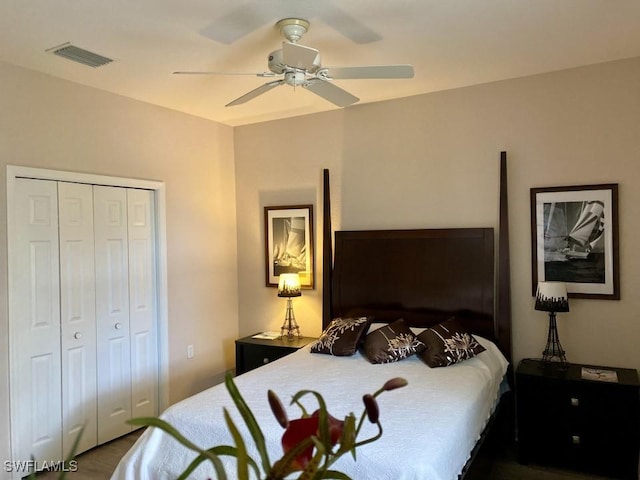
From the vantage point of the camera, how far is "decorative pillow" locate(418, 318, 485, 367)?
3143 mm

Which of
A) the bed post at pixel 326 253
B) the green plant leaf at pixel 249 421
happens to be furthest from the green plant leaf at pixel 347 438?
the bed post at pixel 326 253

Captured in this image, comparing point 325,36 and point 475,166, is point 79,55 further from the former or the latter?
point 475,166

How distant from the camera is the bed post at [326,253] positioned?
4254 mm

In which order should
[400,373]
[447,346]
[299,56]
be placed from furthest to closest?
[447,346] → [400,373] → [299,56]

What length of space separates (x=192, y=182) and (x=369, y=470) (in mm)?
3252

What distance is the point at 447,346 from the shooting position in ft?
10.5

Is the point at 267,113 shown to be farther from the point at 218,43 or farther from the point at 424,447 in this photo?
the point at 424,447

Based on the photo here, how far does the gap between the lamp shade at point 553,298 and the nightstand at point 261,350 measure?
1.89m

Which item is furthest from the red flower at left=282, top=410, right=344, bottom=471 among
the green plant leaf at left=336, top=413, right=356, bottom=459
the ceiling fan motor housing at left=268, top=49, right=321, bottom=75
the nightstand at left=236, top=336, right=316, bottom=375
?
the nightstand at left=236, top=336, right=316, bottom=375

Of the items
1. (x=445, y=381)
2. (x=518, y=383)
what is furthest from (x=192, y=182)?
(x=518, y=383)

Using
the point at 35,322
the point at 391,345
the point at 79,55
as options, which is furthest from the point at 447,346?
the point at 79,55

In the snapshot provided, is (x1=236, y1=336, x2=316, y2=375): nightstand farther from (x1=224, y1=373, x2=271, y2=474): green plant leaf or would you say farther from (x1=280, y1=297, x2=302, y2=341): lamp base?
(x1=224, y1=373, x2=271, y2=474): green plant leaf

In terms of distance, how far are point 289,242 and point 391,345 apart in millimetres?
1679

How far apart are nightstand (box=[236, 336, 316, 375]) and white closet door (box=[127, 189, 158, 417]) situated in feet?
2.37
